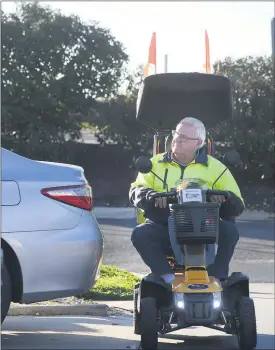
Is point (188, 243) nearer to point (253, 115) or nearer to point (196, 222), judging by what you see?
point (196, 222)

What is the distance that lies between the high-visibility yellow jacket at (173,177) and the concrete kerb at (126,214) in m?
12.9

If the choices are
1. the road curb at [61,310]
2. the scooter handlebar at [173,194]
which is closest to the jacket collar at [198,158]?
the scooter handlebar at [173,194]

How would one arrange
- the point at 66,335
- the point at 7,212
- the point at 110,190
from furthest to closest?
the point at 110,190, the point at 66,335, the point at 7,212

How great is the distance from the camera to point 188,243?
5.16m

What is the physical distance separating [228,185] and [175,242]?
680 mm

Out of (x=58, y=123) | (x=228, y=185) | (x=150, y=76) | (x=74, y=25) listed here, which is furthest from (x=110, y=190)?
(x=228, y=185)

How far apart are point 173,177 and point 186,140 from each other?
31cm

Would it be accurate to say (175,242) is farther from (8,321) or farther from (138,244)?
(8,321)

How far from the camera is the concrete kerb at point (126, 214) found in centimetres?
1891

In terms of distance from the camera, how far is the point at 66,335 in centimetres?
602

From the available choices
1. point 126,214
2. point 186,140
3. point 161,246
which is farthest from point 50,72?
point 161,246

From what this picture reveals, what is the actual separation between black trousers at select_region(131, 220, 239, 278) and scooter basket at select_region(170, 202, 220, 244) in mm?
304

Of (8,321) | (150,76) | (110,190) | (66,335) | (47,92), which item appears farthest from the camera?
(110,190)

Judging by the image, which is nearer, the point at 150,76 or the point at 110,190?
the point at 150,76
